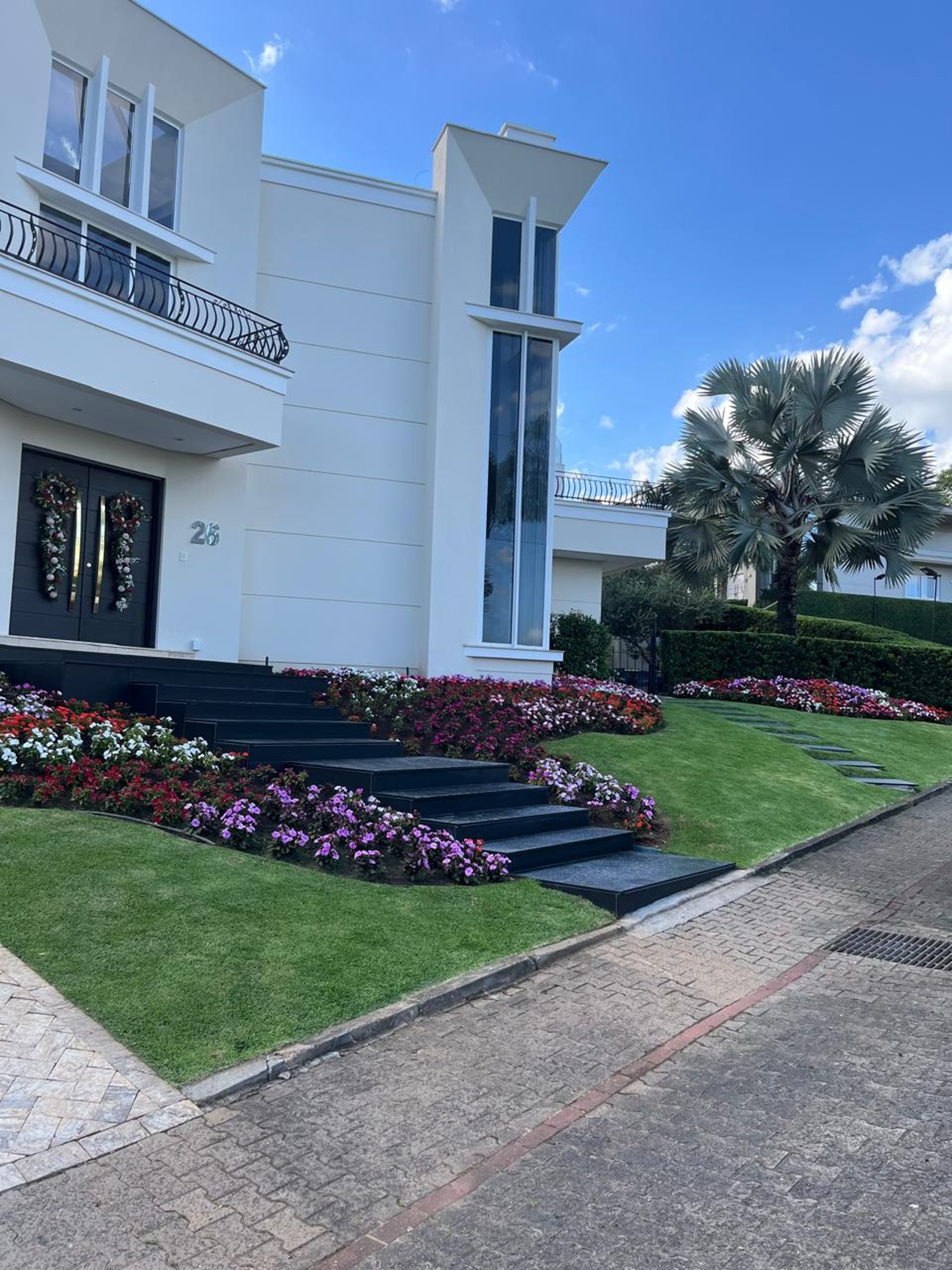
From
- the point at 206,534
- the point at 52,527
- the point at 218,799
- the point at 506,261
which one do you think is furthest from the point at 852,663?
the point at 218,799

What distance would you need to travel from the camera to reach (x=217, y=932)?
5.28m

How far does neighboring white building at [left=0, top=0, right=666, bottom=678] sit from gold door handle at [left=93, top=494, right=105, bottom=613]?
44 mm

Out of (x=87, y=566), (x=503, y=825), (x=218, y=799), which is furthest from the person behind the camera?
(x=87, y=566)

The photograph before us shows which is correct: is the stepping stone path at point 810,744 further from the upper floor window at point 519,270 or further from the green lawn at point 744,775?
the upper floor window at point 519,270

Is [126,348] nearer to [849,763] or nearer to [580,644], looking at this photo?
[580,644]

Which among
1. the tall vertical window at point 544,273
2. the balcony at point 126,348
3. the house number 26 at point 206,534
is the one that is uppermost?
the tall vertical window at point 544,273

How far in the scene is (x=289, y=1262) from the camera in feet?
9.54

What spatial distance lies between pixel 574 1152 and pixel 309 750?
582cm

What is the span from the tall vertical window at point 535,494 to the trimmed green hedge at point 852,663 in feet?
24.3

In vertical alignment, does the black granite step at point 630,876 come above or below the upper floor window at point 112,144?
below

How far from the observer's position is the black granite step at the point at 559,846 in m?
7.51

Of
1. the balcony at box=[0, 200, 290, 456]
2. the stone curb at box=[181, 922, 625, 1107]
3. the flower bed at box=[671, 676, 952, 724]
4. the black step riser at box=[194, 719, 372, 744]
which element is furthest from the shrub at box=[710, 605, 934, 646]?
the stone curb at box=[181, 922, 625, 1107]

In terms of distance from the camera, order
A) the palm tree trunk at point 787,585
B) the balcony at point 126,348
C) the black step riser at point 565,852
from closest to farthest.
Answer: the black step riser at point 565,852, the balcony at point 126,348, the palm tree trunk at point 787,585

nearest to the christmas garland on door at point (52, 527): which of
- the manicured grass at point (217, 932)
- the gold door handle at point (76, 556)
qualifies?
the gold door handle at point (76, 556)
